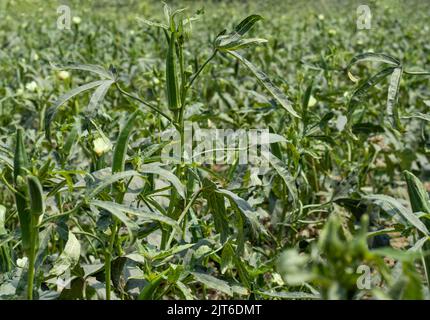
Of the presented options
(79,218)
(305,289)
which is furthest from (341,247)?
(79,218)

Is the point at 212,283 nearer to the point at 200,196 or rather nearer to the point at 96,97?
the point at 200,196

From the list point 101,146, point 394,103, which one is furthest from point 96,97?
point 394,103

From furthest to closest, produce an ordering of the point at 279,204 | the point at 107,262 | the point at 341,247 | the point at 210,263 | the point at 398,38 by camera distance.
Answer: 1. the point at 398,38
2. the point at 210,263
3. the point at 279,204
4. the point at 107,262
5. the point at 341,247

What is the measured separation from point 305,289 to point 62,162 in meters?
0.71

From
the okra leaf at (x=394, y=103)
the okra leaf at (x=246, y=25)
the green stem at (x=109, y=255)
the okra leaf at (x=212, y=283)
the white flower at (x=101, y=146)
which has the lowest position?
the okra leaf at (x=212, y=283)

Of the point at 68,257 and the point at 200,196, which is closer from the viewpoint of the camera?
the point at 68,257

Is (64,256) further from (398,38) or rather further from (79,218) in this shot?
(398,38)

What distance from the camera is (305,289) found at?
5.32 ft

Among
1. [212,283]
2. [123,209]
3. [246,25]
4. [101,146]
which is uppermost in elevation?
[246,25]

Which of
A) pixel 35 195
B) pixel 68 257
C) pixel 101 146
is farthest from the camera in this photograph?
pixel 101 146

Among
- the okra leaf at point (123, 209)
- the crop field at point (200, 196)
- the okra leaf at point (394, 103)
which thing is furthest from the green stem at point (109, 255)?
the okra leaf at point (394, 103)

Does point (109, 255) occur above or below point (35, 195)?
below

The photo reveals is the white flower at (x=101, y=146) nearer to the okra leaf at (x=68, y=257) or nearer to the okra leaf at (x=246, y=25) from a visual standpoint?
the okra leaf at (x=68, y=257)

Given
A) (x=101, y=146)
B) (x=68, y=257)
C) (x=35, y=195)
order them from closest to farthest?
(x=35, y=195) → (x=68, y=257) → (x=101, y=146)
